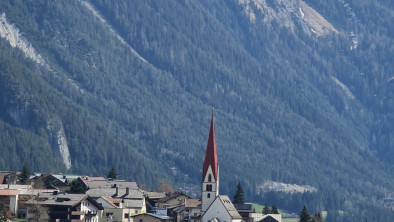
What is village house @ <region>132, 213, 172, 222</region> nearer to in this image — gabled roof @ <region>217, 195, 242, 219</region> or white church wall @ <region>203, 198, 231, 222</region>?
white church wall @ <region>203, 198, 231, 222</region>

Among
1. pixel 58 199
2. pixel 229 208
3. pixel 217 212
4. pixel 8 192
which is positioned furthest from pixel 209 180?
pixel 8 192

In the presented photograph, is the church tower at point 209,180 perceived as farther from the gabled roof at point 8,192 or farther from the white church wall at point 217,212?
the gabled roof at point 8,192

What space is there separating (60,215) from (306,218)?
42.4 meters

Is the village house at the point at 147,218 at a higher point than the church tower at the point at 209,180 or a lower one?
lower

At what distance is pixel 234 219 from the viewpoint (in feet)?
614

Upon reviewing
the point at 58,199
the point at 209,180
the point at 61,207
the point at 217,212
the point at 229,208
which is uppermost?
the point at 209,180

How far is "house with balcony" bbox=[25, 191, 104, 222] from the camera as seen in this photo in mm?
165375

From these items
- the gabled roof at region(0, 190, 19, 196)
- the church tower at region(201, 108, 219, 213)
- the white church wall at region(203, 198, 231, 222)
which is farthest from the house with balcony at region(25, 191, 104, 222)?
the church tower at region(201, 108, 219, 213)

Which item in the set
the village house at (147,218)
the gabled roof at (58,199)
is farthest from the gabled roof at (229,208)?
the gabled roof at (58,199)

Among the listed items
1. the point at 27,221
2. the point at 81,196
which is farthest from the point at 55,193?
the point at 27,221

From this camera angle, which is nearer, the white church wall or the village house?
the white church wall

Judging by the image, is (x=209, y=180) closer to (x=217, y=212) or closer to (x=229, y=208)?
(x=229, y=208)

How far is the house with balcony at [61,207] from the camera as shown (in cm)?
16538

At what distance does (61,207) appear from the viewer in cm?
17212
